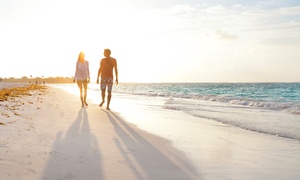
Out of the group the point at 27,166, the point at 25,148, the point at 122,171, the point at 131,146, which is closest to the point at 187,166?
the point at 122,171

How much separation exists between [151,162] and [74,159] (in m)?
1.04

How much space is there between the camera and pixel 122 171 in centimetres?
368

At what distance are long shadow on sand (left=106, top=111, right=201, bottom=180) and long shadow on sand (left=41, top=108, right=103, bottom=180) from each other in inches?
17.6

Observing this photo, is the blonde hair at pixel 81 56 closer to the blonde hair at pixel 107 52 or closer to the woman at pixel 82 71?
the woman at pixel 82 71

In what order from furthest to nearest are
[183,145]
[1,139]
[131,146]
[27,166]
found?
[183,145], [131,146], [1,139], [27,166]

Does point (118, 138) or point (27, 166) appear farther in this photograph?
point (118, 138)

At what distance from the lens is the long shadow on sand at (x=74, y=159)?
3.41 m

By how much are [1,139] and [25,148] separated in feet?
2.15

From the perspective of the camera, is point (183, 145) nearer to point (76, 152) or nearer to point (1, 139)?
point (76, 152)

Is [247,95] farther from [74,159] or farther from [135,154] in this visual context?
[74,159]

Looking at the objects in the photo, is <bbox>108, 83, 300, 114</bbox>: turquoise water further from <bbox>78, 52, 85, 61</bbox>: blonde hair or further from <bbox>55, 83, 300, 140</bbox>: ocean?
<bbox>78, 52, 85, 61</bbox>: blonde hair

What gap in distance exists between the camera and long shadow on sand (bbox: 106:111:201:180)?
12.0ft

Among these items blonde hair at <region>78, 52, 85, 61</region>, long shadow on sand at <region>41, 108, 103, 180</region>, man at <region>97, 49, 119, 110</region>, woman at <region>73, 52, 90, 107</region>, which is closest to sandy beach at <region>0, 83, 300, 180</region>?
long shadow on sand at <region>41, 108, 103, 180</region>

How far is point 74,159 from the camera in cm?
405
